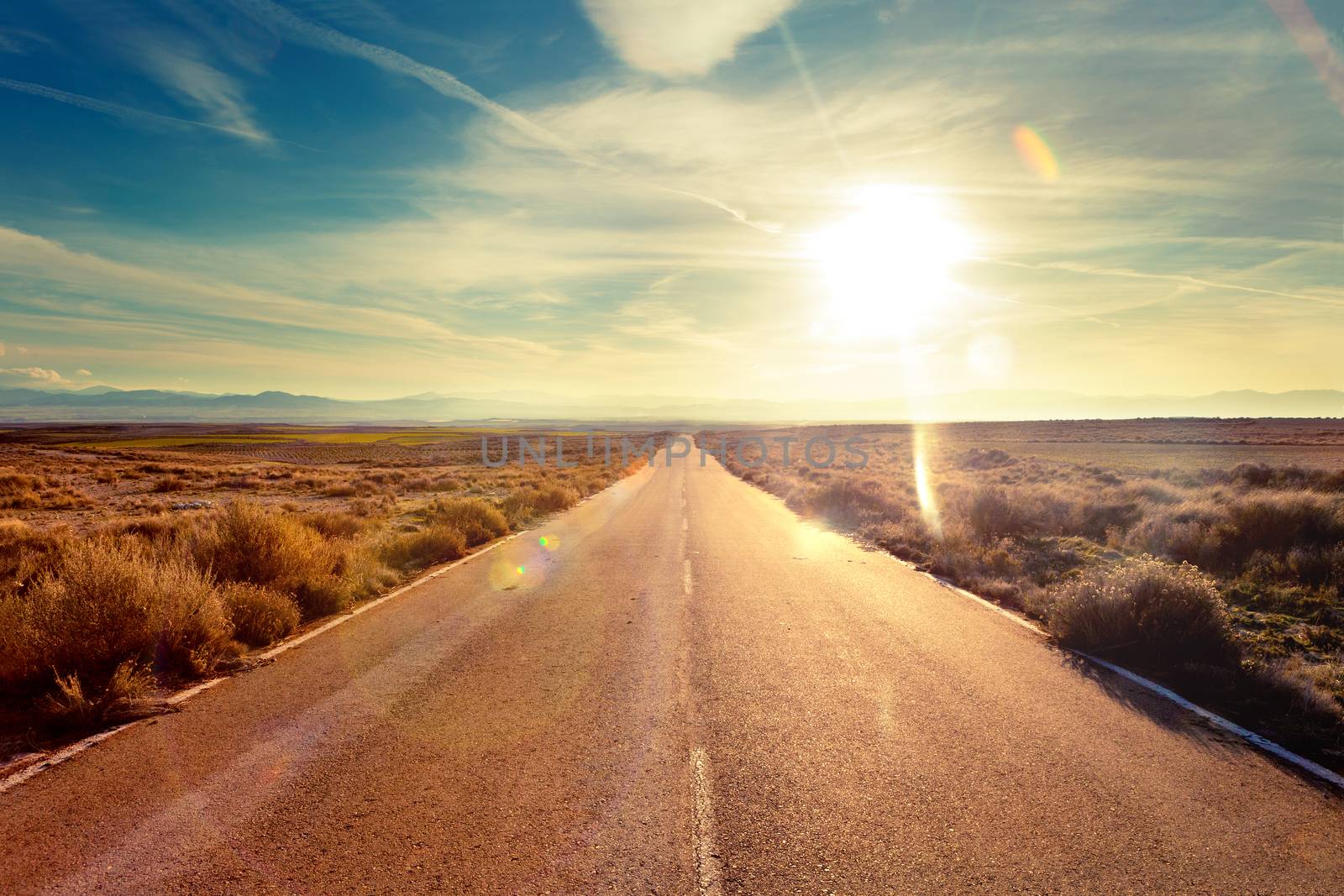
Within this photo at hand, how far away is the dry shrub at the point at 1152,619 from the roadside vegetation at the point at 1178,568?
0.02 metres

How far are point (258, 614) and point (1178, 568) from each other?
11.9 meters

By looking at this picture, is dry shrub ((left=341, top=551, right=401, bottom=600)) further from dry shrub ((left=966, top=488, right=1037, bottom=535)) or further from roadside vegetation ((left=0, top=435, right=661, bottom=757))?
dry shrub ((left=966, top=488, right=1037, bottom=535))

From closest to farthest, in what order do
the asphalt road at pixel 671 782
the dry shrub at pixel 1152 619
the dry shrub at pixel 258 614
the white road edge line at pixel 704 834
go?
the white road edge line at pixel 704 834
the asphalt road at pixel 671 782
the dry shrub at pixel 1152 619
the dry shrub at pixel 258 614

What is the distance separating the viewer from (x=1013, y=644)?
7.58 m

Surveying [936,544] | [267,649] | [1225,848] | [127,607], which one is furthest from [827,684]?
[936,544]

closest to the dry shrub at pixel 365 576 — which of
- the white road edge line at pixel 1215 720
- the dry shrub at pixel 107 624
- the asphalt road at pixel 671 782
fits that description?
the asphalt road at pixel 671 782

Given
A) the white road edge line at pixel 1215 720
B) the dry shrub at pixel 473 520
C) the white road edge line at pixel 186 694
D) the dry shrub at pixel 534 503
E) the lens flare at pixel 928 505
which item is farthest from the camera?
the dry shrub at pixel 534 503

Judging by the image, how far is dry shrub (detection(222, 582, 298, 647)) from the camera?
25.1 feet

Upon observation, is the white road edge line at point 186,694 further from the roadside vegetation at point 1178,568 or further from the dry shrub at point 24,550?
the roadside vegetation at point 1178,568

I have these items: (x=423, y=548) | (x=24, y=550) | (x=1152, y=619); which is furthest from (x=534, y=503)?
(x=1152, y=619)

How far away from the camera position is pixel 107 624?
6109mm

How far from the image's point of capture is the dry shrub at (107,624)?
18.8 feet

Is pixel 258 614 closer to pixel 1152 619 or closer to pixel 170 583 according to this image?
pixel 170 583

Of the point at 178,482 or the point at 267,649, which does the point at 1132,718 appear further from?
the point at 178,482
